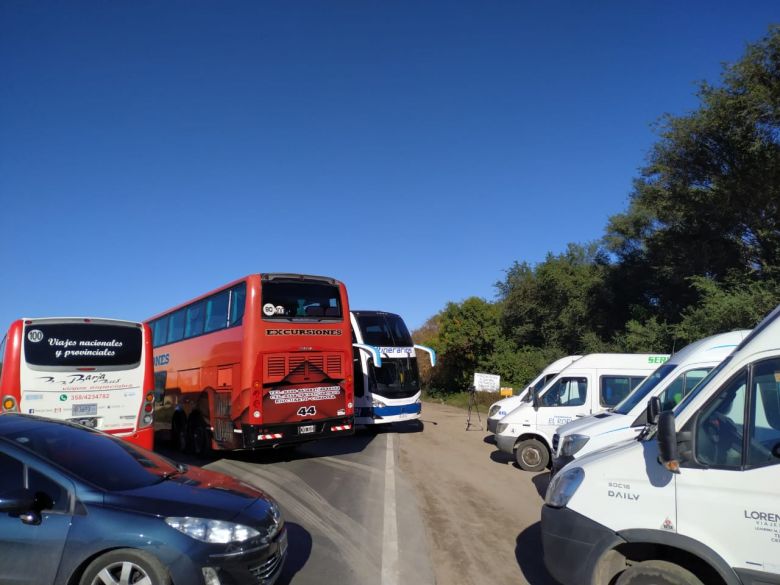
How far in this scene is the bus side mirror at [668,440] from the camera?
366 cm

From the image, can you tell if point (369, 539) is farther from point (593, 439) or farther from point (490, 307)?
point (490, 307)

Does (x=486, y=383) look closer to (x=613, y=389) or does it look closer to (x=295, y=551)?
(x=613, y=389)

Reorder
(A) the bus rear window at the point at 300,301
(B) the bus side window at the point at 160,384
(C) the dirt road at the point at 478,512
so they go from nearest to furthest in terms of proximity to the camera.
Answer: (C) the dirt road at the point at 478,512 < (A) the bus rear window at the point at 300,301 < (B) the bus side window at the point at 160,384

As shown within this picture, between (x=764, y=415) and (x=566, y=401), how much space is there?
8312 mm

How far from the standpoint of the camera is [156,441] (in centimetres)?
1697

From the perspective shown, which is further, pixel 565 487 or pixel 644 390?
pixel 644 390

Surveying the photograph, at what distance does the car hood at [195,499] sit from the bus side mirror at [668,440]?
3.08m

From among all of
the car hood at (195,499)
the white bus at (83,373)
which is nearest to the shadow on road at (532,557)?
the car hood at (195,499)

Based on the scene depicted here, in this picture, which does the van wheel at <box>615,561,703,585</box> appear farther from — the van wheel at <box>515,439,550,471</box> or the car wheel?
the van wheel at <box>515,439,550,471</box>

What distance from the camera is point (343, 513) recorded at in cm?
762

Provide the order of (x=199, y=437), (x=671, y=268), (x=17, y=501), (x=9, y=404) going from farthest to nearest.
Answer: (x=671, y=268) < (x=199, y=437) < (x=9, y=404) < (x=17, y=501)

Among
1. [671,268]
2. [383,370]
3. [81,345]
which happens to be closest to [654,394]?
[81,345]

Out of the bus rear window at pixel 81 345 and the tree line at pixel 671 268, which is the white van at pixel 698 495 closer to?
the bus rear window at pixel 81 345

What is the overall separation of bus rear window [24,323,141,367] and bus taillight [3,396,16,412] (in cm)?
59
